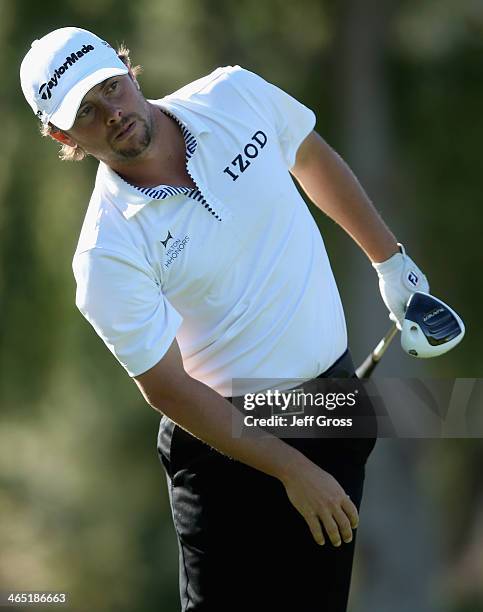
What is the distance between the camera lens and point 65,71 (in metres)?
2.69

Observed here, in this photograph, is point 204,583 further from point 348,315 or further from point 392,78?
point 392,78

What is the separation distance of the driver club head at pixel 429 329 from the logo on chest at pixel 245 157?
2.02 ft

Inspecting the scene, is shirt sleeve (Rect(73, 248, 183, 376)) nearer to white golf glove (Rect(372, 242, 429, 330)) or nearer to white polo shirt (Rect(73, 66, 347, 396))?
white polo shirt (Rect(73, 66, 347, 396))

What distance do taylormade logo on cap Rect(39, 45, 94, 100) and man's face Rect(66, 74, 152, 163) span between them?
0.08 meters

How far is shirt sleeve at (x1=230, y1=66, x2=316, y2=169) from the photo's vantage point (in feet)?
9.48

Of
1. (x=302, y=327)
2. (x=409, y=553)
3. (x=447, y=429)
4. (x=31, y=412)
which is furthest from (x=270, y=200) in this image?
(x=409, y=553)

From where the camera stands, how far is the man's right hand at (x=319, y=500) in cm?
261

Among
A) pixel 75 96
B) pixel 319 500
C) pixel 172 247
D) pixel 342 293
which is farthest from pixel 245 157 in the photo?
pixel 342 293

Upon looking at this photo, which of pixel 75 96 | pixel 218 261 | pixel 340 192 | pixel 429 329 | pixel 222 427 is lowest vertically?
pixel 222 427

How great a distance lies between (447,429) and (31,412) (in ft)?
10.9

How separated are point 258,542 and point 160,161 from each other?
871 mm

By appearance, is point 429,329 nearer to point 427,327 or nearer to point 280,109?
point 427,327

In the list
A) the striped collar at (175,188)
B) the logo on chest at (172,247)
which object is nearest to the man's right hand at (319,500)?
the logo on chest at (172,247)

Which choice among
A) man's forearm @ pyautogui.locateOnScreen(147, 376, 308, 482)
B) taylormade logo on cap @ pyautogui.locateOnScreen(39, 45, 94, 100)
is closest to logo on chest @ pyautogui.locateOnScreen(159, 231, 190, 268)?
man's forearm @ pyautogui.locateOnScreen(147, 376, 308, 482)
